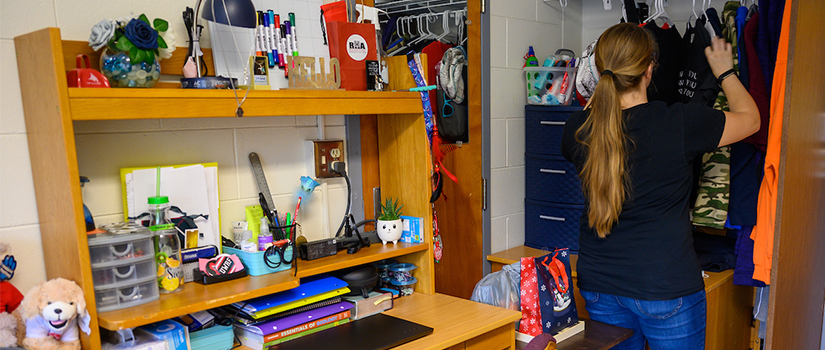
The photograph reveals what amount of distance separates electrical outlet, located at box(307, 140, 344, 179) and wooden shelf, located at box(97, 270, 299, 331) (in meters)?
0.41

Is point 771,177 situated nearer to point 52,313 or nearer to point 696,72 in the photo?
point 696,72

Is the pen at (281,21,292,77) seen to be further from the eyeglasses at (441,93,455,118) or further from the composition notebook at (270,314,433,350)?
the eyeglasses at (441,93,455,118)

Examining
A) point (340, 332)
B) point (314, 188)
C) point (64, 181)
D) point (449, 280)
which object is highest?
point (64, 181)

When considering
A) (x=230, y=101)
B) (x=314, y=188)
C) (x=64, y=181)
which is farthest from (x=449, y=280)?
(x=64, y=181)

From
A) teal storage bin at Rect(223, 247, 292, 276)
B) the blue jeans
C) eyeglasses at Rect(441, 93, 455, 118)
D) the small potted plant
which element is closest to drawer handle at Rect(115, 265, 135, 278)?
teal storage bin at Rect(223, 247, 292, 276)

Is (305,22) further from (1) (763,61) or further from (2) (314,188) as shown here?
(1) (763,61)

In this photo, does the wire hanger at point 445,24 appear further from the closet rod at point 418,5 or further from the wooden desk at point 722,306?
the wooden desk at point 722,306

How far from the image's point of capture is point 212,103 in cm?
138

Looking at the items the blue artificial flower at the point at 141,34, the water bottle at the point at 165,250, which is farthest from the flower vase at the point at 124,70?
the water bottle at the point at 165,250

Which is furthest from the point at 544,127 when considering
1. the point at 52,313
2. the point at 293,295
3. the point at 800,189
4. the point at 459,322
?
the point at 52,313

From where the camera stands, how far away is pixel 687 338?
1741 millimetres

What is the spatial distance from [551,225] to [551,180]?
0.22 metres

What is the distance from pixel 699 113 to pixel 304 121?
46.0 inches

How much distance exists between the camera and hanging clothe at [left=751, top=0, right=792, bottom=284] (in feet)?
6.45
